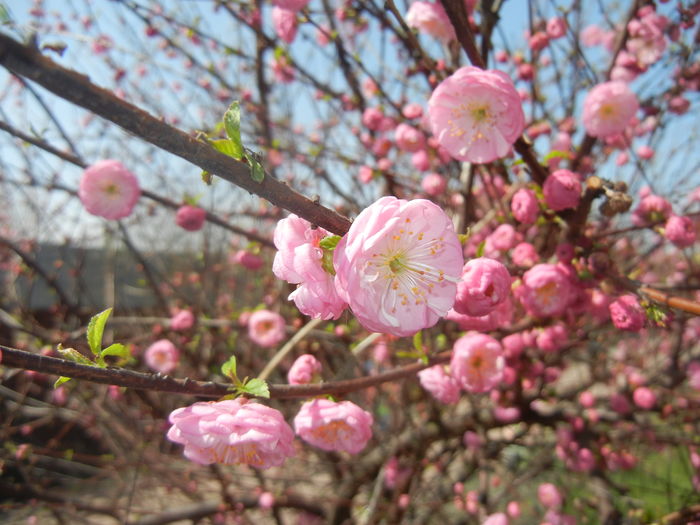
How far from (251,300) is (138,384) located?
4773mm

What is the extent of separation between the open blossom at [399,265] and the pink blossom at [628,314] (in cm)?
66

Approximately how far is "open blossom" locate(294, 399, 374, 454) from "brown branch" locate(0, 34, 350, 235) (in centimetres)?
55

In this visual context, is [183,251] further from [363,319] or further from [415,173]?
[363,319]

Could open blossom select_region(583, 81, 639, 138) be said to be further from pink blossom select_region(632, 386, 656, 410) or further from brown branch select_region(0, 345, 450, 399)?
pink blossom select_region(632, 386, 656, 410)

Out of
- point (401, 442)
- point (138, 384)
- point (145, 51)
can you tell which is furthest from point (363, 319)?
point (145, 51)

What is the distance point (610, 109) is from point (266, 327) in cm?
231

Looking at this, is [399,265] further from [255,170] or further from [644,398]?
[644,398]

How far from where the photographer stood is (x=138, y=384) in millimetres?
871

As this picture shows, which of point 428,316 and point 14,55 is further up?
point 14,55

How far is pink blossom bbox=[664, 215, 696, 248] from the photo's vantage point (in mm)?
1402

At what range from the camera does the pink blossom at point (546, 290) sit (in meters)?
1.29

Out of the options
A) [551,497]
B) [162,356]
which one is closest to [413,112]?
[162,356]

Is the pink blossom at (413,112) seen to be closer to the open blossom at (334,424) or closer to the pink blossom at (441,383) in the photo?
the pink blossom at (441,383)

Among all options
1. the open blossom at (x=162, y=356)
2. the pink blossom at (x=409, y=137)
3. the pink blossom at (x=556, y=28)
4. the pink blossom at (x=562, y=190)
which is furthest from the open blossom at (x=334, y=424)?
the pink blossom at (x=556, y=28)
